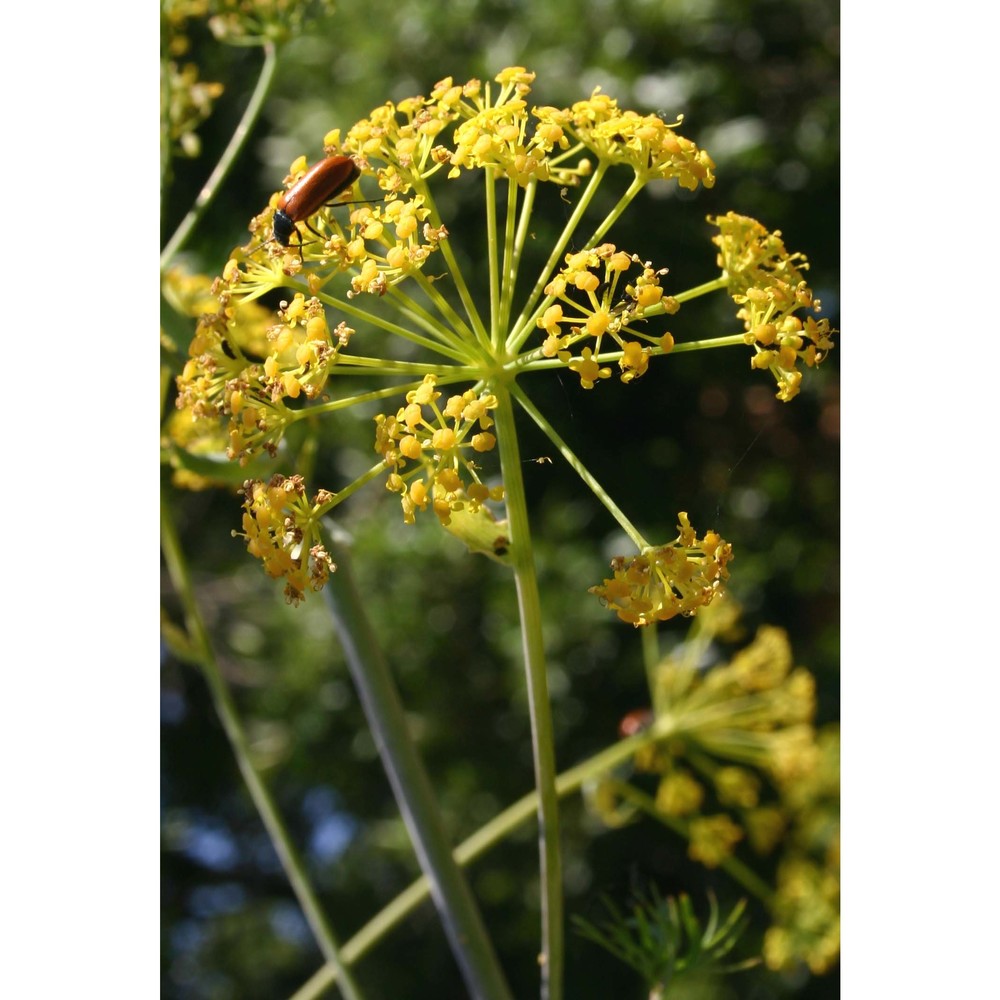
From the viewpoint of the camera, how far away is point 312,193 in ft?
2.59

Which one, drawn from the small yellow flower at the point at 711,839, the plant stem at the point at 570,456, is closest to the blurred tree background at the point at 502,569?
the small yellow flower at the point at 711,839

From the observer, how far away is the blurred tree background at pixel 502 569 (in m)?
1.31

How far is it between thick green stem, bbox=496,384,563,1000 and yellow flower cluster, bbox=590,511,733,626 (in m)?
0.07

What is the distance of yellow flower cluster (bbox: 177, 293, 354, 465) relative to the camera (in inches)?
29.4

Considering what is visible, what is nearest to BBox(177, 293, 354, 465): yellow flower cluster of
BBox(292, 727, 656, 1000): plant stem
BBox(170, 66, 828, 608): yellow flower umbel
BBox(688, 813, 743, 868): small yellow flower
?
BBox(170, 66, 828, 608): yellow flower umbel

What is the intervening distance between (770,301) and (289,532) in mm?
361

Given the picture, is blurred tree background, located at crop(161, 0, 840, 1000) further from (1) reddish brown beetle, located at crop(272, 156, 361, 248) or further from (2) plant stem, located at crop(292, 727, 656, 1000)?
(1) reddish brown beetle, located at crop(272, 156, 361, 248)

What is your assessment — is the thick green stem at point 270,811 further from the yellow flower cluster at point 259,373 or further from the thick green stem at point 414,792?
the yellow flower cluster at point 259,373

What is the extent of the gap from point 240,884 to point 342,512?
533mm

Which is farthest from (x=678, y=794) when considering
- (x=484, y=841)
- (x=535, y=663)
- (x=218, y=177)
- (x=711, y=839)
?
(x=218, y=177)

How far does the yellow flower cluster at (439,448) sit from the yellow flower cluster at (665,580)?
0.09 metres

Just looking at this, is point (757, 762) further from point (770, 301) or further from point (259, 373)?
point (259, 373)
